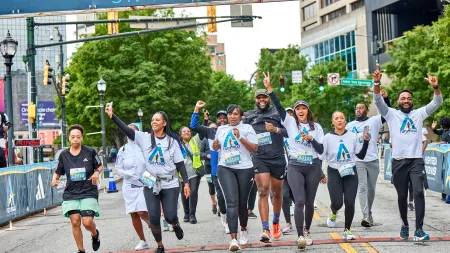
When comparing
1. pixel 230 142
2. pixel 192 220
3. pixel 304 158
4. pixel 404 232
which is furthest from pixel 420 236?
pixel 192 220

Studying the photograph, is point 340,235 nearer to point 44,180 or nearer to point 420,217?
point 420,217

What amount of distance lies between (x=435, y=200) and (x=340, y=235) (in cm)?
854

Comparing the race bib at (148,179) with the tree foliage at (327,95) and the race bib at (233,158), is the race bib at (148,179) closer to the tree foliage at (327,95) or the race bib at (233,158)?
the race bib at (233,158)

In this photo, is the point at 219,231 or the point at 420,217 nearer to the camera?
the point at 420,217

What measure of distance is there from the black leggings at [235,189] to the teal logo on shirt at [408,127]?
81.9 inches

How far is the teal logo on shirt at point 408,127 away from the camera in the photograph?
1033cm

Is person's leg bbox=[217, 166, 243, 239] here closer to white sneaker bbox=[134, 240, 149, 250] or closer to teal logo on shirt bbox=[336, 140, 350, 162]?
white sneaker bbox=[134, 240, 149, 250]

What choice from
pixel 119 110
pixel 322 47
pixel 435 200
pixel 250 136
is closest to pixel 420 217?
pixel 250 136

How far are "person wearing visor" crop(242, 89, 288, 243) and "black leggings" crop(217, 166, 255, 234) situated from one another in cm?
30

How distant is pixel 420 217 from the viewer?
1012 centimetres

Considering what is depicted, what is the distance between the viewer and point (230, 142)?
33.1ft

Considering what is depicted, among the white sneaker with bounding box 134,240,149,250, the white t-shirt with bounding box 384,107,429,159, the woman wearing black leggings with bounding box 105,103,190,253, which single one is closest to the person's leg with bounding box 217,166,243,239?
the woman wearing black leggings with bounding box 105,103,190,253

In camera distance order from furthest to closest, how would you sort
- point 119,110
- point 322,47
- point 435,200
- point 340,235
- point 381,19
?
point 322,47
point 381,19
point 119,110
point 435,200
point 340,235

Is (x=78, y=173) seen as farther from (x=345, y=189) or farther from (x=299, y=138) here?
(x=345, y=189)
